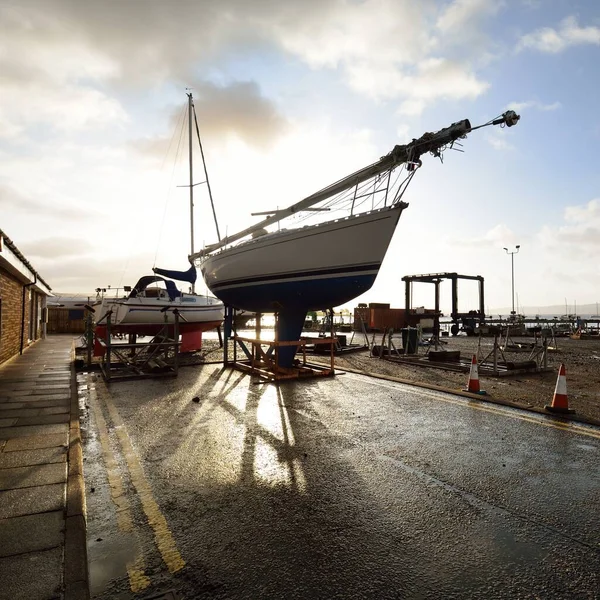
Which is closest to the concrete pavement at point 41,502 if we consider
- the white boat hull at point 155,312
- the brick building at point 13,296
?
the brick building at point 13,296

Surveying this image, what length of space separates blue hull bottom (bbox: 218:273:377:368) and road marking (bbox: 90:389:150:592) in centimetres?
489

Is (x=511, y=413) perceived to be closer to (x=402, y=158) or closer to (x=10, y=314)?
(x=402, y=158)

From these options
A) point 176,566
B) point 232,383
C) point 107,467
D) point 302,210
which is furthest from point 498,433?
point 302,210

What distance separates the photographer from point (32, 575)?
2283 millimetres

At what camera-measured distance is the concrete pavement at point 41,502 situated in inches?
88.7

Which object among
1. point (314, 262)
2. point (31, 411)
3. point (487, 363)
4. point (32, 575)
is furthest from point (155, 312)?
point (32, 575)

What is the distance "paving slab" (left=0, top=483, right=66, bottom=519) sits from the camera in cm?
302

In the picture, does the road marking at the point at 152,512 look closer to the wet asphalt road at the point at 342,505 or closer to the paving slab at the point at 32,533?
the wet asphalt road at the point at 342,505

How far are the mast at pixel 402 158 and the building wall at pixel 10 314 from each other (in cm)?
773

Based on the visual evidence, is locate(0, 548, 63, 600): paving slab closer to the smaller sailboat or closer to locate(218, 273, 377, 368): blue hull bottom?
locate(218, 273, 377, 368): blue hull bottom

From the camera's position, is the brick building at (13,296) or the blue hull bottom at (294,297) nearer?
the blue hull bottom at (294,297)

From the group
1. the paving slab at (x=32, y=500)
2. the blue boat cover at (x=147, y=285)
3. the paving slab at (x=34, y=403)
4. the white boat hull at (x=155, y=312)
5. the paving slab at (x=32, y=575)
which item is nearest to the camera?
the paving slab at (x=32, y=575)

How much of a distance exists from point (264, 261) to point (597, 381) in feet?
29.0

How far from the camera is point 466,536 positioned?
2832 millimetres
